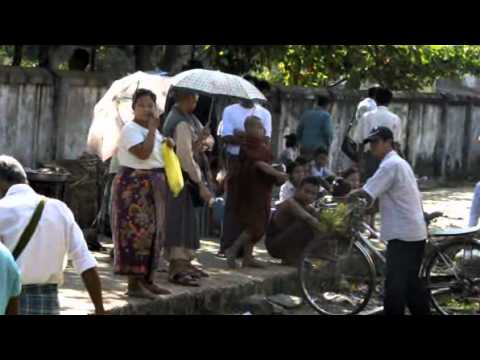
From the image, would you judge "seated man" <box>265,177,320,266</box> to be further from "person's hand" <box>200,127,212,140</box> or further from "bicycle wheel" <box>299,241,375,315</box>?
"person's hand" <box>200,127,212,140</box>

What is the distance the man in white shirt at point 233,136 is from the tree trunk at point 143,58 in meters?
3.27

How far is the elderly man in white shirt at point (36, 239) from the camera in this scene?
6145 mm

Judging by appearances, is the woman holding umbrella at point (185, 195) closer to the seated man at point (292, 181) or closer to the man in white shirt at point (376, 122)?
the seated man at point (292, 181)

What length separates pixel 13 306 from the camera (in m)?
5.68

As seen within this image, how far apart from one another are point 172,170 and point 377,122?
17.2ft

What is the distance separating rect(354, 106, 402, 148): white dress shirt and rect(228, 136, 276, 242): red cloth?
2.98 m

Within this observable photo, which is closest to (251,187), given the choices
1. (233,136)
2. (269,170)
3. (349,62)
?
(269,170)

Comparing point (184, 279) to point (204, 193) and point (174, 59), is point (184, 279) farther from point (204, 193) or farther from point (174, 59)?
point (174, 59)

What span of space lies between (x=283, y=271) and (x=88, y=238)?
1862 millimetres

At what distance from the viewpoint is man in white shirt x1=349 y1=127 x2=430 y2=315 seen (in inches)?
354

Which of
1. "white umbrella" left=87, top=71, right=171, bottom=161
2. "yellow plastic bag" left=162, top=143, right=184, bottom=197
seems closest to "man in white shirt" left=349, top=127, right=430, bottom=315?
"yellow plastic bag" left=162, top=143, right=184, bottom=197

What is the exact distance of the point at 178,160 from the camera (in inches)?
370

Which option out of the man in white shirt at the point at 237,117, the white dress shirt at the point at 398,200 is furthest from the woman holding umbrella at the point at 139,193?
the man in white shirt at the point at 237,117
